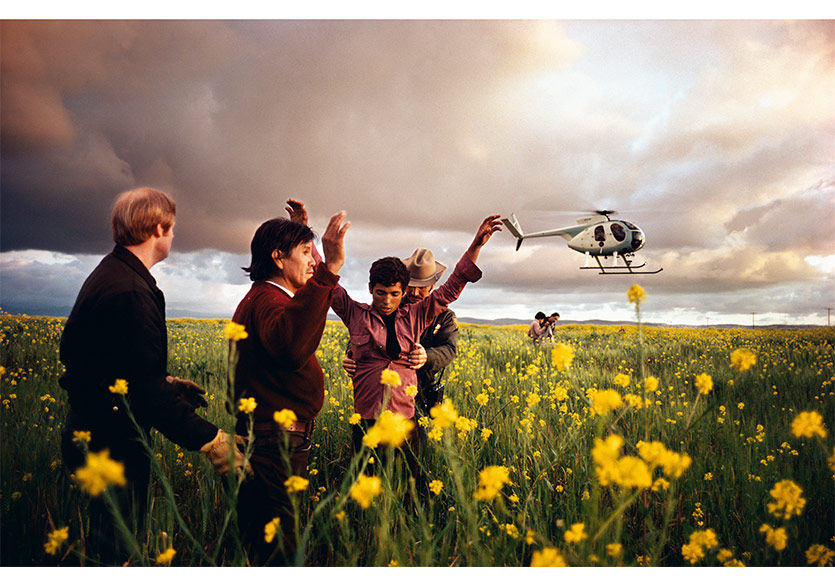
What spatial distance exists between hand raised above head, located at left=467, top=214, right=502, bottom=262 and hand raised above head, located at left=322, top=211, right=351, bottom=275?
3.49ft

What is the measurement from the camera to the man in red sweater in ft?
6.07

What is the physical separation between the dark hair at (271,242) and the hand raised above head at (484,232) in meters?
1.03

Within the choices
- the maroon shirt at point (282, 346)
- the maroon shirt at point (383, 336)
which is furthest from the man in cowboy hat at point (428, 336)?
the maroon shirt at point (282, 346)

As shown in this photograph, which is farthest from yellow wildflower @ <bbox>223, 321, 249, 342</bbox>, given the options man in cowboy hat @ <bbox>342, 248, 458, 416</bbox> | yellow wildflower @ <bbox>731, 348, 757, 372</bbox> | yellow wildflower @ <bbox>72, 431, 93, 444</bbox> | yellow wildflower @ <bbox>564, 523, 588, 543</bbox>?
yellow wildflower @ <bbox>731, 348, 757, 372</bbox>

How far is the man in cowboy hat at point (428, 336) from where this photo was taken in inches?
127

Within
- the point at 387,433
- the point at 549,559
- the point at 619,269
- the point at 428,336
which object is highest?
the point at 619,269

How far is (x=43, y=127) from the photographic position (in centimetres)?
261

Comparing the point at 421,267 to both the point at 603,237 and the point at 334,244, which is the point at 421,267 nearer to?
the point at 334,244

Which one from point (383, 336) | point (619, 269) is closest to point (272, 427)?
point (383, 336)

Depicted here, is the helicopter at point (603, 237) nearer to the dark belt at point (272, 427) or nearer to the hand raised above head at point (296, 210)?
the hand raised above head at point (296, 210)

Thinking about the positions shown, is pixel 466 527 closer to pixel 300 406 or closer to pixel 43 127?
pixel 300 406

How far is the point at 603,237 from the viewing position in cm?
420

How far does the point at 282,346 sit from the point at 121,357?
0.63 m
